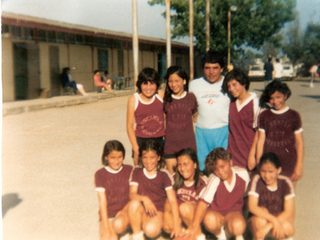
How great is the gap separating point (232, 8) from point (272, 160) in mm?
26048

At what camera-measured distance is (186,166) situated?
3.16m

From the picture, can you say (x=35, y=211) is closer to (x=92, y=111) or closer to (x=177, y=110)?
(x=177, y=110)

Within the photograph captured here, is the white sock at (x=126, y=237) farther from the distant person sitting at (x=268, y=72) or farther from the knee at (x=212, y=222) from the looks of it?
the distant person sitting at (x=268, y=72)

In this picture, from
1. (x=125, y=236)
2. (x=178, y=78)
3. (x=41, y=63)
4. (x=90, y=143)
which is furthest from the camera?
(x=41, y=63)

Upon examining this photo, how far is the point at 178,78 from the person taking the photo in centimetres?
347

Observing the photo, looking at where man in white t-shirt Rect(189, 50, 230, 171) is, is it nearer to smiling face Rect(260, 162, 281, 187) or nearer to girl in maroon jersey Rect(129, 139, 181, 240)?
girl in maroon jersey Rect(129, 139, 181, 240)

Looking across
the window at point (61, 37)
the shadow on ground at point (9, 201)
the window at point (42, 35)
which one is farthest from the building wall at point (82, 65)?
the shadow on ground at point (9, 201)

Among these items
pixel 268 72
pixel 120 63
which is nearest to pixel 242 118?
pixel 268 72

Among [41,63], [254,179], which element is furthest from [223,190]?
[41,63]

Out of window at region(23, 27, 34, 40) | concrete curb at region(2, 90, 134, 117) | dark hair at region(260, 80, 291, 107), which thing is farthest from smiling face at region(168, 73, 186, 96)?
window at region(23, 27, 34, 40)

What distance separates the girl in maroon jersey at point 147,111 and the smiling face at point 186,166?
19.3 inches

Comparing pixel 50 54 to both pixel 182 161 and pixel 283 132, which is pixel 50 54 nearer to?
pixel 182 161

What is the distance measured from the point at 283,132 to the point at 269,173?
364 millimetres

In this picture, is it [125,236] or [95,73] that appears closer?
[125,236]
